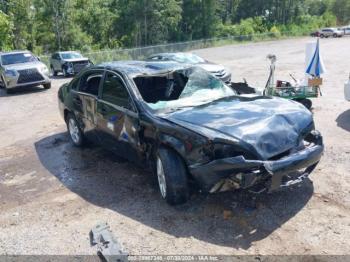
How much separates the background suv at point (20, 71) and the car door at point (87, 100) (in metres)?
9.37

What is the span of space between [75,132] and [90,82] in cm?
116

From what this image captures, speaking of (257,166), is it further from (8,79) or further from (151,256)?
Result: (8,79)

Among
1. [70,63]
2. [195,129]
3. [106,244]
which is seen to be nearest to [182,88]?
[195,129]

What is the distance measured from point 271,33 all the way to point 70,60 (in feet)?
132

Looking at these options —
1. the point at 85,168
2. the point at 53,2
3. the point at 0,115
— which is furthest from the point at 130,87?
the point at 53,2

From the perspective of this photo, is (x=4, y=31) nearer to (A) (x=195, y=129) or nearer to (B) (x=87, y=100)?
(B) (x=87, y=100)

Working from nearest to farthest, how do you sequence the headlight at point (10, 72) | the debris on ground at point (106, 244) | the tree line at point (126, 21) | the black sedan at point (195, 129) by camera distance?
the debris on ground at point (106, 244), the black sedan at point (195, 129), the headlight at point (10, 72), the tree line at point (126, 21)

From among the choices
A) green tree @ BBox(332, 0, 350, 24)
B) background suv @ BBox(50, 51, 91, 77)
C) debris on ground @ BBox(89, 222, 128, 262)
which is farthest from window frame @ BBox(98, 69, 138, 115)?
green tree @ BBox(332, 0, 350, 24)

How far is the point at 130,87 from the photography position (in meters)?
5.36

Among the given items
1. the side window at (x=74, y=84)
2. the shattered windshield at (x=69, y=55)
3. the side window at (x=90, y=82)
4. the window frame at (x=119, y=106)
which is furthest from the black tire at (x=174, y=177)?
the shattered windshield at (x=69, y=55)

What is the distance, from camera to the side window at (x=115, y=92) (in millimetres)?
5379

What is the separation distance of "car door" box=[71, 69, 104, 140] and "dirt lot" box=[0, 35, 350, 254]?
1.88 ft

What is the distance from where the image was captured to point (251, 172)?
12.9ft

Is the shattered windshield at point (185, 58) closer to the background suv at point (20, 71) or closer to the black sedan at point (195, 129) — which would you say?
the background suv at point (20, 71)
